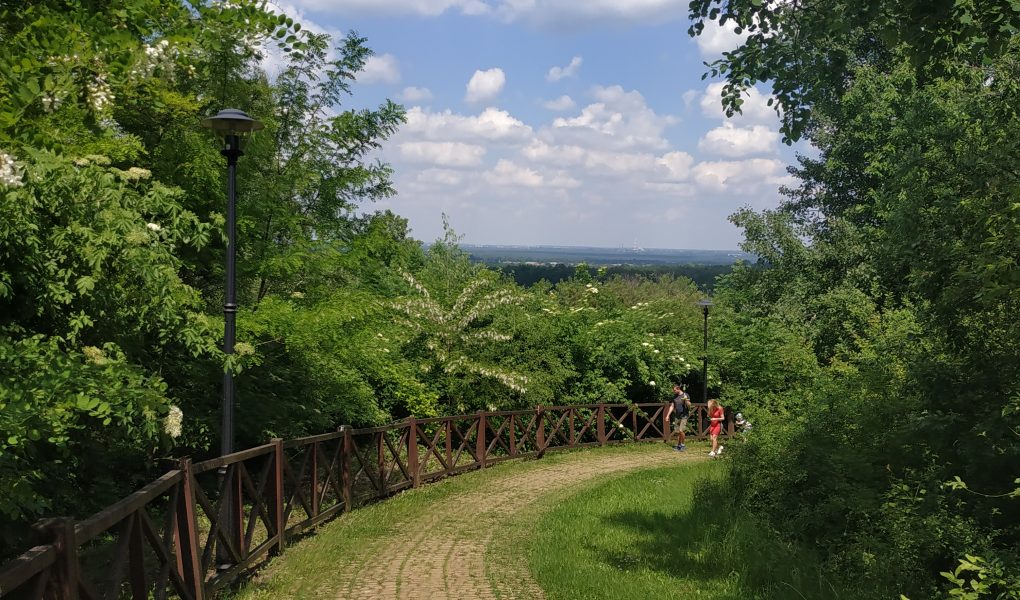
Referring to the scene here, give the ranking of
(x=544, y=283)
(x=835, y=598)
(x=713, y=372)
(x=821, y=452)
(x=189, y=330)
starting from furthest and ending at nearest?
1. (x=544, y=283)
2. (x=713, y=372)
3. (x=821, y=452)
4. (x=189, y=330)
5. (x=835, y=598)

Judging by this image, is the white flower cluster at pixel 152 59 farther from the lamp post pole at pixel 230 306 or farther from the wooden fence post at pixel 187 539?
the wooden fence post at pixel 187 539

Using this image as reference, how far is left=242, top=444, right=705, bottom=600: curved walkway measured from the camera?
7758 mm

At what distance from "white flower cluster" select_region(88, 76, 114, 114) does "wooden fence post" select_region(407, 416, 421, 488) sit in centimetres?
793

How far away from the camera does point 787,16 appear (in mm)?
9227

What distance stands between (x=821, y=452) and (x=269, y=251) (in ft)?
27.3

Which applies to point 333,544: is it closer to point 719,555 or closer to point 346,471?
point 346,471

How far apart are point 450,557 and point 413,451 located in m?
5.18

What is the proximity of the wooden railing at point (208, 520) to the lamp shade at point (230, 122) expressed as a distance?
3.43m

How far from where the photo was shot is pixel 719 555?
8.93 meters

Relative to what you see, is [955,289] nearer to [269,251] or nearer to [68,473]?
[269,251]

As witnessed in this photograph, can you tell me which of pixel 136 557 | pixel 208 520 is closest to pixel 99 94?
pixel 136 557

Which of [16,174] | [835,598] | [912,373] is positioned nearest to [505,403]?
[912,373]

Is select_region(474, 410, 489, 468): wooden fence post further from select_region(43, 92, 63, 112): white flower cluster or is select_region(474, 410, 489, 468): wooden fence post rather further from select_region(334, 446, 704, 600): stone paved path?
select_region(43, 92, 63, 112): white flower cluster

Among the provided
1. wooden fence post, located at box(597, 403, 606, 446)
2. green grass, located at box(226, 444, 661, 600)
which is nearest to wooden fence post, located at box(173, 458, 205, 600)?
green grass, located at box(226, 444, 661, 600)
